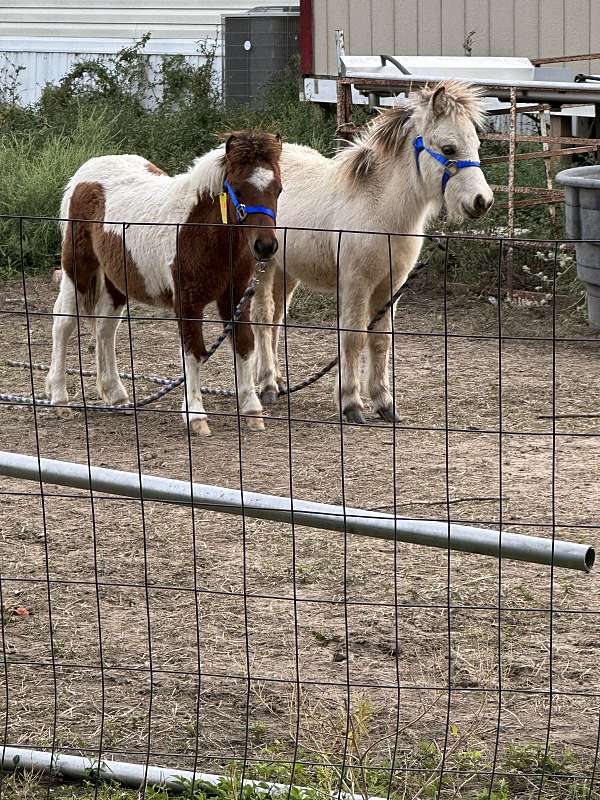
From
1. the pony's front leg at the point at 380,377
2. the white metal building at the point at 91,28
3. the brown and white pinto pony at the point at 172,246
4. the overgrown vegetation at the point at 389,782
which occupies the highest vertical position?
the white metal building at the point at 91,28

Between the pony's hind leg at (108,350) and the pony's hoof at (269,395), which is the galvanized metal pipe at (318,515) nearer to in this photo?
the pony's hind leg at (108,350)

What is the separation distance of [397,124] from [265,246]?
133 cm

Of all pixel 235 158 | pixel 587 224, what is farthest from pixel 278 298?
pixel 587 224

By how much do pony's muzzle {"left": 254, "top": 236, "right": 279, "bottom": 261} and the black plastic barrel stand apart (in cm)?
282

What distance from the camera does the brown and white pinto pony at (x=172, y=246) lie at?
6.81 metres

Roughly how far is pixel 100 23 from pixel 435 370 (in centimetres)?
1106

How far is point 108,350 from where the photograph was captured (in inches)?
301

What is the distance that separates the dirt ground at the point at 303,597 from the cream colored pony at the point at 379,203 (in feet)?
2.00

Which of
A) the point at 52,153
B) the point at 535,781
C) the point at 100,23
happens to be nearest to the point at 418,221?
the point at 535,781

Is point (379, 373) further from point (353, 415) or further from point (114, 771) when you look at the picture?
Answer: point (114, 771)

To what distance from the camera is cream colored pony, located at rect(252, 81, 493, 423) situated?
279 inches

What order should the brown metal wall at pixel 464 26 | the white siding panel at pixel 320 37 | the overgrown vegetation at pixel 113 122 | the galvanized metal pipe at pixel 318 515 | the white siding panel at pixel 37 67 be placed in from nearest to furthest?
the galvanized metal pipe at pixel 318 515, the overgrown vegetation at pixel 113 122, the brown metal wall at pixel 464 26, the white siding panel at pixel 320 37, the white siding panel at pixel 37 67

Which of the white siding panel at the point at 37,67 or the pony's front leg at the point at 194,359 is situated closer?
the pony's front leg at the point at 194,359

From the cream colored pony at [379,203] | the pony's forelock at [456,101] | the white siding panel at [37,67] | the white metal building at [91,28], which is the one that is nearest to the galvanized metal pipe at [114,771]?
the cream colored pony at [379,203]
